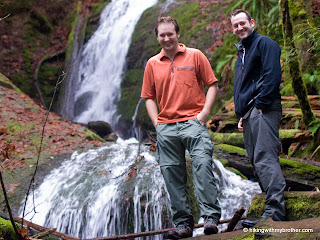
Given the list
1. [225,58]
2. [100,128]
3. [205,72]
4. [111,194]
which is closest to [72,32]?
[100,128]

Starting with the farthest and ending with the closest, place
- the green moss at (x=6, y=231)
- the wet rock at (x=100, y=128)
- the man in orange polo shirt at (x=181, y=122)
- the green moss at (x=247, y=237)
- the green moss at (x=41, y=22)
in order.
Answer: the green moss at (x=41, y=22) → the wet rock at (x=100, y=128) → the man in orange polo shirt at (x=181, y=122) → the green moss at (x=6, y=231) → the green moss at (x=247, y=237)

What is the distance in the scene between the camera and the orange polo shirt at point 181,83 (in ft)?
10.3

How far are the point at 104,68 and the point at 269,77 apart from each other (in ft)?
37.8

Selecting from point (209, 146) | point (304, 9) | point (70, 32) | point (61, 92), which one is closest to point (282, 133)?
point (304, 9)

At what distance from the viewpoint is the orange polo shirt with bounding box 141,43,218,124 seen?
3.14 meters

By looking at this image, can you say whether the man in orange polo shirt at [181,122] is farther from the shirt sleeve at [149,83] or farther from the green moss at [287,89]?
the green moss at [287,89]

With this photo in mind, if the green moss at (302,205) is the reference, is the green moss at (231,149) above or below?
below

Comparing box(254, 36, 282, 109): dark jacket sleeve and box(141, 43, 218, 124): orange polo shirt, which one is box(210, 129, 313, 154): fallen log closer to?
box(254, 36, 282, 109): dark jacket sleeve

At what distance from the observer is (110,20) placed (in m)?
15.7

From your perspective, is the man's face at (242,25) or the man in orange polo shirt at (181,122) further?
the man's face at (242,25)

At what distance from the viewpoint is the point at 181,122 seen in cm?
312

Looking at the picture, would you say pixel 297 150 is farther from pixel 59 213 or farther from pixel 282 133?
pixel 59 213

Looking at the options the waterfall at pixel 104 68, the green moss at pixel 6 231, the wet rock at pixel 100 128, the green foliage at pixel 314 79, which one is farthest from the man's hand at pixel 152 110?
the waterfall at pixel 104 68

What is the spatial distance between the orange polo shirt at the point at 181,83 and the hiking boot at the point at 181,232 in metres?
1.01
